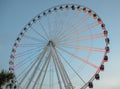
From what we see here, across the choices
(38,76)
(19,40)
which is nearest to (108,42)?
(38,76)

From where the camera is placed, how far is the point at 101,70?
167 ft

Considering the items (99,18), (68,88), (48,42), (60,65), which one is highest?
(99,18)

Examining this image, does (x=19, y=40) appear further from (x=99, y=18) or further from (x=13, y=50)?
(x=99, y=18)

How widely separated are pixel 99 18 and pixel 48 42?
9891 mm

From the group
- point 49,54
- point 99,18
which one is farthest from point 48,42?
point 99,18

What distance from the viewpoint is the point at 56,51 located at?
53.1m

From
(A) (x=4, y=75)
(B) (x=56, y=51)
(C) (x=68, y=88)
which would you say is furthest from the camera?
(B) (x=56, y=51)

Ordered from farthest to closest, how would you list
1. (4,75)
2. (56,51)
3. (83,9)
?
(83,9), (56,51), (4,75)

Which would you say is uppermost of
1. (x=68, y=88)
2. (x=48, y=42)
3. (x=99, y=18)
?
(x=99, y=18)

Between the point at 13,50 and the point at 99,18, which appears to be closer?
the point at 99,18

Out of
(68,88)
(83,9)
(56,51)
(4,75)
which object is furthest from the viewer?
(83,9)

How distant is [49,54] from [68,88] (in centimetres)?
692

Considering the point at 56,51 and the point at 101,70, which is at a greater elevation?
the point at 56,51

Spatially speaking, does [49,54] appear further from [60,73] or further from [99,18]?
[99,18]
